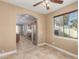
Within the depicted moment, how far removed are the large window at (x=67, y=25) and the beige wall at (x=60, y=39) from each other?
10.0 inches

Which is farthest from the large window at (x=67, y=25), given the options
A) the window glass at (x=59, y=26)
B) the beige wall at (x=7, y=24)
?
the beige wall at (x=7, y=24)

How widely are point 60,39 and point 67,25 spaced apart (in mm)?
1008

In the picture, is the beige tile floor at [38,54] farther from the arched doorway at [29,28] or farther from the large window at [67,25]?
the arched doorway at [29,28]

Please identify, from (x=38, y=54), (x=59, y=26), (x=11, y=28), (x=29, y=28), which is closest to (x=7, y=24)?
(x=11, y=28)

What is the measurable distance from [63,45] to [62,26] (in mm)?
1167

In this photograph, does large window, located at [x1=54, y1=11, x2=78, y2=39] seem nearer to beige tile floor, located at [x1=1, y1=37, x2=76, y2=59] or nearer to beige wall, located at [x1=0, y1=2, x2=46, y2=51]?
beige tile floor, located at [x1=1, y1=37, x2=76, y2=59]

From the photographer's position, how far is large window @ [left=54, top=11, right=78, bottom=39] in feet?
13.9

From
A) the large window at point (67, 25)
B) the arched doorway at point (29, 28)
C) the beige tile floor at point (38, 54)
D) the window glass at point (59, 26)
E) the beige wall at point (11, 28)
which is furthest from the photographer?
the arched doorway at point (29, 28)

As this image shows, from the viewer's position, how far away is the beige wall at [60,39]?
4.15 meters

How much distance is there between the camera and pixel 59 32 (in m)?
5.38

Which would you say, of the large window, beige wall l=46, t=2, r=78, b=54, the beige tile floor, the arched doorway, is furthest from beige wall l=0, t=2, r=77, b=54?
the arched doorway

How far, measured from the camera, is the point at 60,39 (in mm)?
5133

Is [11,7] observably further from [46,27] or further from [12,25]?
[46,27]

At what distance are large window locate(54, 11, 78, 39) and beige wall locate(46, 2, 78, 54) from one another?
0.83 ft
